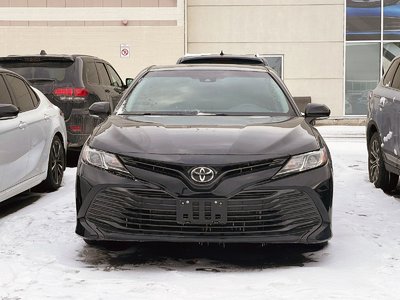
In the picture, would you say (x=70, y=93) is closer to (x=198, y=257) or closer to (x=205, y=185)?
(x=198, y=257)

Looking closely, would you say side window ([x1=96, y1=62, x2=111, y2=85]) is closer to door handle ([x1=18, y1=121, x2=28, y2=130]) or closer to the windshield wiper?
door handle ([x1=18, y1=121, x2=28, y2=130])

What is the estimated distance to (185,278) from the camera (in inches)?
191

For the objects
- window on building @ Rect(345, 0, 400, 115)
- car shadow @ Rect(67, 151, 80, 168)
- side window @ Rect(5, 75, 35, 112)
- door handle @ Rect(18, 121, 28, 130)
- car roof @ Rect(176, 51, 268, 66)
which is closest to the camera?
door handle @ Rect(18, 121, 28, 130)

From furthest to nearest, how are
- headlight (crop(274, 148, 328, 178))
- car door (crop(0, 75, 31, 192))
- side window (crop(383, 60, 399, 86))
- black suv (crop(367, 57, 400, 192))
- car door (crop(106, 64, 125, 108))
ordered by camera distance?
car door (crop(106, 64, 125, 108)) → side window (crop(383, 60, 399, 86)) → black suv (crop(367, 57, 400, 192)) → car door (crop(0, 75, 31, 192)) → headlight (crop(274, 148, 328, 178))

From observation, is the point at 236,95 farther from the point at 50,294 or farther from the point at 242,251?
the point at 50,294

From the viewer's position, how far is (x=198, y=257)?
17.9 ft

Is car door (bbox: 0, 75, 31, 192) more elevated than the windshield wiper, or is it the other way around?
the windshield wiper

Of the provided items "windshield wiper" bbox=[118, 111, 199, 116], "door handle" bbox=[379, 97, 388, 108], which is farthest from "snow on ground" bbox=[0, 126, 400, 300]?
"door handle" bbox=[379, 97, 388, 108]

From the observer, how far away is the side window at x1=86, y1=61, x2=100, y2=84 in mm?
11198

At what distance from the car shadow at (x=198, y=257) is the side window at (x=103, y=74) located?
6674mm

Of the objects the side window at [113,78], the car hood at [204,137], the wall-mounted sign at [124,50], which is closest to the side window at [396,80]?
the car hood at [204,137]

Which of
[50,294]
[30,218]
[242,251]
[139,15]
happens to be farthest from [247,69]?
[139,15]

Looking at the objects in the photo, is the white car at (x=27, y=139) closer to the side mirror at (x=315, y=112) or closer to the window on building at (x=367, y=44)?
the side mirror at (x=315, y=112)

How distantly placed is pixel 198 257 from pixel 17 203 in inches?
123
